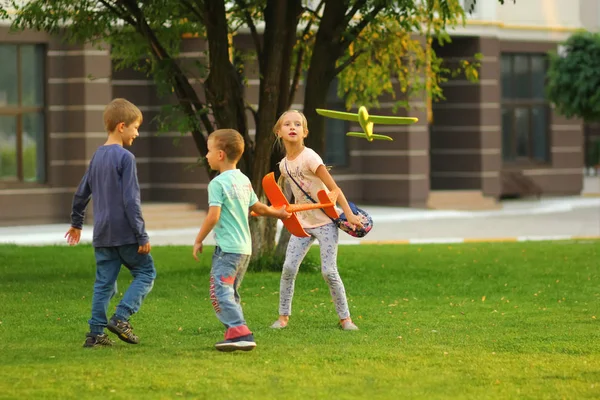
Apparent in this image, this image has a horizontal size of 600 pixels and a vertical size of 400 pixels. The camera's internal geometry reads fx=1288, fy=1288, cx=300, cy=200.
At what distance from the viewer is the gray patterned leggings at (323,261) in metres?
9.59

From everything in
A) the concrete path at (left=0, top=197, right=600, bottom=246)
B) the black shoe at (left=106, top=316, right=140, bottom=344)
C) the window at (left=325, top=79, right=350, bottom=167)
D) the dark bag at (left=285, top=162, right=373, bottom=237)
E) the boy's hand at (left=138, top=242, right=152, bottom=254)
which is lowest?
the concrete path at (left=0, top=197, right=600, bottom=246)

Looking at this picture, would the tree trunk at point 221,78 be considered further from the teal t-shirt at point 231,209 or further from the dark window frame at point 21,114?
the dark window frame at point 21,114

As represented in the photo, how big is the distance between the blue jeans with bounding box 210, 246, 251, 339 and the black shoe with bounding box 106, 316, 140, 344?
2.00ft

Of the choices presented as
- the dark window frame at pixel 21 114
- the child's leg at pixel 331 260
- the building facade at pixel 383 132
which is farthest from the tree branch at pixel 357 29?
Result: the dark window frame at pixel 21 114

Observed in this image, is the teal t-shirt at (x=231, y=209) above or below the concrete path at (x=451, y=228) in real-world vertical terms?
above

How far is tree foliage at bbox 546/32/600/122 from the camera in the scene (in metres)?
30.0

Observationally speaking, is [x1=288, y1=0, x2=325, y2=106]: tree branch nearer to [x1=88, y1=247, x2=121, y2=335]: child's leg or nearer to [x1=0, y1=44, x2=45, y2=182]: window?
[x1=88, y1=247, x2=121, y2=335]: child's leg

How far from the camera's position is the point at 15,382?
7.26m

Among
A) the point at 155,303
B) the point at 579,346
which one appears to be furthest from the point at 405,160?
the point at 579,346

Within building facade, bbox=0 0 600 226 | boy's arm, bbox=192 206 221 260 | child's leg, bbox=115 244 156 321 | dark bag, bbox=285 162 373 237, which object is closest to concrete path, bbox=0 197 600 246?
building facade, bbox=0 0 600 226

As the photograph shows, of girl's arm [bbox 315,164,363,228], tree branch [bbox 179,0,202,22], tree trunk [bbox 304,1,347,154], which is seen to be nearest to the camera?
A: girl's arm [bbox 315,164,363,228]

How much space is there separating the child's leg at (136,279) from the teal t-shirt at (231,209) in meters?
0.55

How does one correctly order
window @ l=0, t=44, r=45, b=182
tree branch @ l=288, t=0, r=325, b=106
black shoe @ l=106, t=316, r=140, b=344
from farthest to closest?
window @ l=0, t=44, r=45, b=182, tree branch @ l=288, t=0, r=325, b=106, black shoe @ l=106, t=316, r=140, b=344

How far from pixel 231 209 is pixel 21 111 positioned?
16075 millimetres
